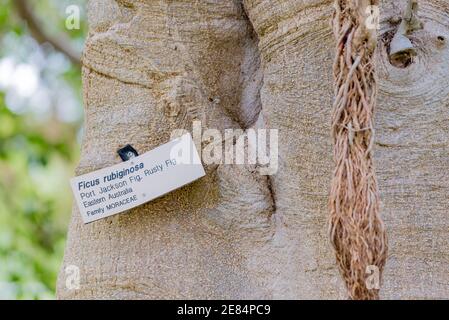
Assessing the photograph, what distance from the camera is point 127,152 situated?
5.16 feet

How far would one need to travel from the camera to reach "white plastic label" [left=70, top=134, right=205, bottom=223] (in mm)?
1548

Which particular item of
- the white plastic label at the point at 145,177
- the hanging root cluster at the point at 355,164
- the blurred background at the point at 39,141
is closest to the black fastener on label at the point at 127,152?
the white plastic label at the point at 145,177

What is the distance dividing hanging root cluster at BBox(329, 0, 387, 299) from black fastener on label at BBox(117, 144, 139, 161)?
0.43 m

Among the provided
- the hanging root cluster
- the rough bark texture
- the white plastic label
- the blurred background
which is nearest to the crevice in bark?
the rough bark texture

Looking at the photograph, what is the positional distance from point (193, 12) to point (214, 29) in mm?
52

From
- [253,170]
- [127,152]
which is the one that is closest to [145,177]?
[127,152]

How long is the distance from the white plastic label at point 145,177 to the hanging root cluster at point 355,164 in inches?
13.5

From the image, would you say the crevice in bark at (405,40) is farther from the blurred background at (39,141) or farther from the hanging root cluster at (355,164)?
the blurred background at (39,141)

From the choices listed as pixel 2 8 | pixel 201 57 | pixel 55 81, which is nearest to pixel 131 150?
pixel 201 57
